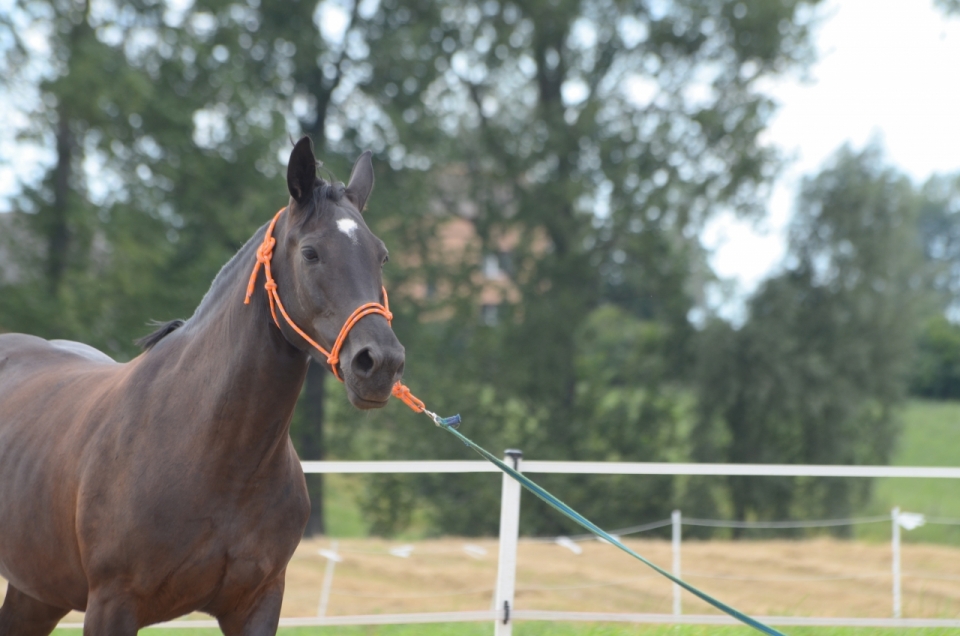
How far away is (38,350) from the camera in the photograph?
425 cm

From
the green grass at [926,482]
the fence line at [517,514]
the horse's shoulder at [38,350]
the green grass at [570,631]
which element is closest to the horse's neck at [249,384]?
the horse's shoulder at [38,350]

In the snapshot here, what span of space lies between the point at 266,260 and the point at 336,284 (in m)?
0.35

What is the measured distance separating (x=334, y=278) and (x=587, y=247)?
57.0 feet

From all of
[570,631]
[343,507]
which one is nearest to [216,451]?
[570,631]

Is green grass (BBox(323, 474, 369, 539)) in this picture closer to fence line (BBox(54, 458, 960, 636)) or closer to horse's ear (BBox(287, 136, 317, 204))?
fence line (BBox(54, 458, 960, 636))

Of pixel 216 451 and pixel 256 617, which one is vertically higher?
pixel 216 451

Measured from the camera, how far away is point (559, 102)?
19828 mm

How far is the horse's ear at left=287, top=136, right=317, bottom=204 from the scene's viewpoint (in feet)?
8.93

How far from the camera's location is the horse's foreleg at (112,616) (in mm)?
2750

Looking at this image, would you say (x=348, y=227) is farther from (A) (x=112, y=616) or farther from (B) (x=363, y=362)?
(A) (x=112, y=616)

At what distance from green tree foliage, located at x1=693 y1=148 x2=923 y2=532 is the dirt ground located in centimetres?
597

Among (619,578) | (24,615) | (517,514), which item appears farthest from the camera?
(619,578)

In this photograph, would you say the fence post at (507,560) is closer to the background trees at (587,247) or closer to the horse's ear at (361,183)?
the horse's ear at (361,183)

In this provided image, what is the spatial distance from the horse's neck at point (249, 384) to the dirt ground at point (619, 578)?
5.78m
